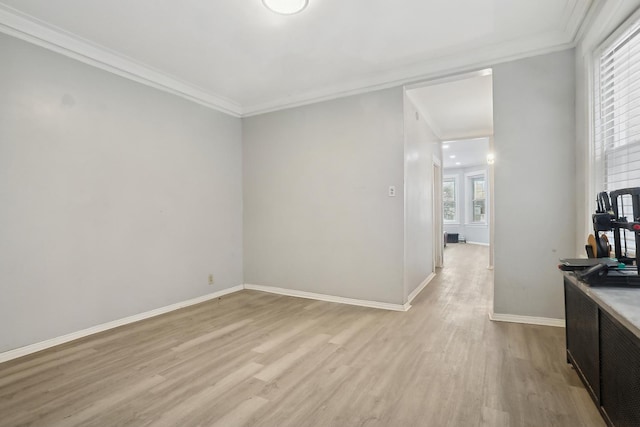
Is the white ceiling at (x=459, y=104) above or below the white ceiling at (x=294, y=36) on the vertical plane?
below

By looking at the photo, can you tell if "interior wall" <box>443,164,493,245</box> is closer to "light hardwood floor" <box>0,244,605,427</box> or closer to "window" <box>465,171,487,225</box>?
"window" <box>465,171,487,225</box>

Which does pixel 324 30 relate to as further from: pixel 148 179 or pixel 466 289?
pixel 466 289

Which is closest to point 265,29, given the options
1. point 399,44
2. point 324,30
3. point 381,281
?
point 324,30

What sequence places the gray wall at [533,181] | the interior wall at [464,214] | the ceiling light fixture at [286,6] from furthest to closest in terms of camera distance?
the interior wall at [464,214]
the gray wall at [533,181]
the ceiling light fixture at [286,6]

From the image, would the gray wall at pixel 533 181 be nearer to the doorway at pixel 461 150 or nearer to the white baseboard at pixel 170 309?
the doorway at pixel 461 150

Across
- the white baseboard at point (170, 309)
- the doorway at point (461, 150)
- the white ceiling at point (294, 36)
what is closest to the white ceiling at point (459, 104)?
the doorway at point (461, 150)

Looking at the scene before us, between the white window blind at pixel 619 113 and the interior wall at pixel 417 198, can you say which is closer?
the white window blind at pixel 619 113

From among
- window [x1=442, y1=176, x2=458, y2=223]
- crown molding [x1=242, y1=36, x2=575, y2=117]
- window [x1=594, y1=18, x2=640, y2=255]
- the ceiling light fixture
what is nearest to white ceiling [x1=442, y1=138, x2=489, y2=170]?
window [x1=442, y1=176, x2=458, y2=223]

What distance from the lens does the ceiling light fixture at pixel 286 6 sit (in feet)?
7.64

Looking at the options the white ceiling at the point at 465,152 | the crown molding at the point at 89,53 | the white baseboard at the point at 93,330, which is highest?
the white ceiling at the point at 465,152

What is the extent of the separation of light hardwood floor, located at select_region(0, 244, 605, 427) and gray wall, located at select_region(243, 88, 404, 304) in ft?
2.39

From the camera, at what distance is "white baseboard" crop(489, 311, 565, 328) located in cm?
301

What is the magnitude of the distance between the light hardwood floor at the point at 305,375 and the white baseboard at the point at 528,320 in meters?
0.10

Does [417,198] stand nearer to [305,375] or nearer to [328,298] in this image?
[328,298]
